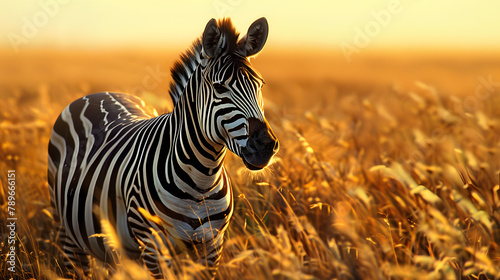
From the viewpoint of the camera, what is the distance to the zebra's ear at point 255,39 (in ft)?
11.5

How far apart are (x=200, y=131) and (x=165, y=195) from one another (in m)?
0.56

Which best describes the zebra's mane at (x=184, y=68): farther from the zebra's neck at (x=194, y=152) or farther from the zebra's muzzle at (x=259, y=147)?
the zebra's muzzle at (x=259, y=147)

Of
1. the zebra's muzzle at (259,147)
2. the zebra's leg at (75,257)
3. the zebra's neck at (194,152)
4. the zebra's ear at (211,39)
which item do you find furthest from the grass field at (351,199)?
the zebra's ear at (211,39)

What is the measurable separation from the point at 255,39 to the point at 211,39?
0.36 meters

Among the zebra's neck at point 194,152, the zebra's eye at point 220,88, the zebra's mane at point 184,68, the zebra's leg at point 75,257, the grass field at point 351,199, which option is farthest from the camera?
the zebra's leg at point 75,257

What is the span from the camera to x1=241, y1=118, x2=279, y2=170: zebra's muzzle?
9.93 feet

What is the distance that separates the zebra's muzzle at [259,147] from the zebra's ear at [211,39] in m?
0.68

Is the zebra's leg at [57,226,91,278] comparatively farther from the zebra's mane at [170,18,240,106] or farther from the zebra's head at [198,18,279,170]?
the zebra's head at [198,18,279,170]

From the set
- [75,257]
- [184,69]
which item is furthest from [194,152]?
[75,257]

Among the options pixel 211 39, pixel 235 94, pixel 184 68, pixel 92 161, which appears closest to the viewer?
pixel 235 94

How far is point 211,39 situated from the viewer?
3.36 meters

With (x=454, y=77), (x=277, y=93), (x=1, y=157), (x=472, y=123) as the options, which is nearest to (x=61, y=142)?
(x=1, y=157)

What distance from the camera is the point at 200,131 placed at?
3.46 metres

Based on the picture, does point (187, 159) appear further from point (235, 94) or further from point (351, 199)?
point (351, 199)
